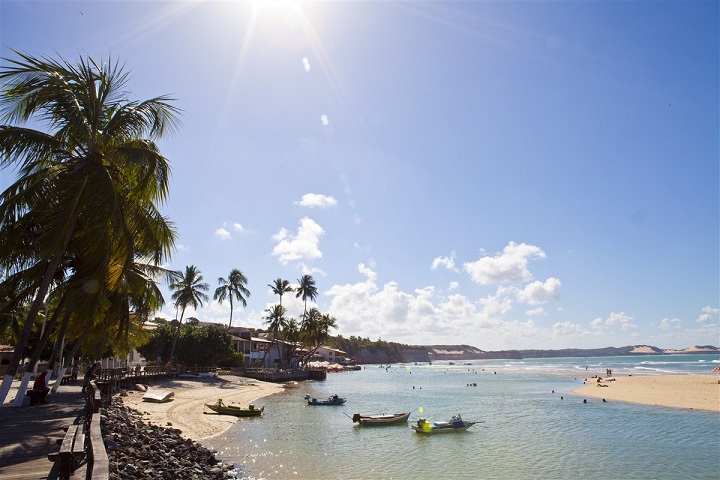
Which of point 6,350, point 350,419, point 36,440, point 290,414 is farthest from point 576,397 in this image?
point 6,350

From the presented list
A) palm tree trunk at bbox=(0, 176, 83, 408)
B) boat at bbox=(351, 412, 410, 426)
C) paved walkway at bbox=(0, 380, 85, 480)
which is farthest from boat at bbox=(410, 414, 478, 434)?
palm tree trunk at bbox=(0, 176, 83, 408)

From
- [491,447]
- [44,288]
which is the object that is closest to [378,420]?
[491,447]

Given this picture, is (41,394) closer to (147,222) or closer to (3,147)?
(147,222)

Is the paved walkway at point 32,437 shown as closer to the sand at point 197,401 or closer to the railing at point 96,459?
the railing at point 96,459

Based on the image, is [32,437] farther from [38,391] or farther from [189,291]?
[189,291]

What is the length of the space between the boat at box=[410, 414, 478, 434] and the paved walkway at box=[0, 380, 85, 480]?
16.9 metres

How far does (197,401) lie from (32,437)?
79.7ft

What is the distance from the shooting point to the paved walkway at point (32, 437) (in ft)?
27.3

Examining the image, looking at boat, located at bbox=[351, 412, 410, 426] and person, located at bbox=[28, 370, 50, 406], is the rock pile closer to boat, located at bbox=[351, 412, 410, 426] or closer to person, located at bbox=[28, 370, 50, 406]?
person, located at bbox=[28, 370, 50, 406]

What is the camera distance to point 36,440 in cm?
1088

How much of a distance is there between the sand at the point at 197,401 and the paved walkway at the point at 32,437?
738 cm

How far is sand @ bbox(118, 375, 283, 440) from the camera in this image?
2439cm

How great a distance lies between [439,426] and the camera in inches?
1015

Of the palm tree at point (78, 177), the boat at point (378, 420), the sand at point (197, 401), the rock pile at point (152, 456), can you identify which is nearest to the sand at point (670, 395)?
the boat at point (378, 420)
